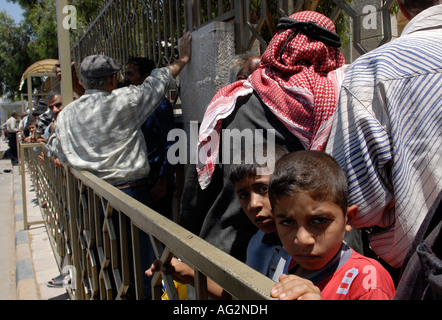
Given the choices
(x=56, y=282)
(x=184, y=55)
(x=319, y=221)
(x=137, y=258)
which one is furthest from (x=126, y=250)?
(x=56, y=282)

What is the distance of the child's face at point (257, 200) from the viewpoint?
1.56 m

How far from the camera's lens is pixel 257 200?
5.17ft

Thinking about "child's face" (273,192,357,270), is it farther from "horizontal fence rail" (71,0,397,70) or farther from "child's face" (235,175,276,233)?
"horizontal fence rail" (71,0,397,70)

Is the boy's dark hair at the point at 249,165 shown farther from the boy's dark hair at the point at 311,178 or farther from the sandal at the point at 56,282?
the sandal at the point at 56,282

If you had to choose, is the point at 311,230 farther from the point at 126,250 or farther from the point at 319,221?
the point at 126,250

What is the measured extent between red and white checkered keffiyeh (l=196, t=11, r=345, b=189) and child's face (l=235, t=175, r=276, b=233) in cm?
24

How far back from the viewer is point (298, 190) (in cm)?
122

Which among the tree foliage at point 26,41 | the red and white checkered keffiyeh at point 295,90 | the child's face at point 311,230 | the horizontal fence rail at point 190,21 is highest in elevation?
the tree foliage at point 26,41

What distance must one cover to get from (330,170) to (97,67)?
6.90 ft

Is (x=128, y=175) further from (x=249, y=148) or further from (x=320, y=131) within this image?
(x=320, y=131)

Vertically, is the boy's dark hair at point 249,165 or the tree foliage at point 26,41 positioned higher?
the tree foliage at point 26,41

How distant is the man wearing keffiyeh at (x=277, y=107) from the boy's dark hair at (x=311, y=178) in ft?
0.89

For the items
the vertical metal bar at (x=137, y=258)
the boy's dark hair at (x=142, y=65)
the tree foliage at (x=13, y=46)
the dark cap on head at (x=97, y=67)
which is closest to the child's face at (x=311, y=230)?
the vertical metal bar at (x=137, y=258)
